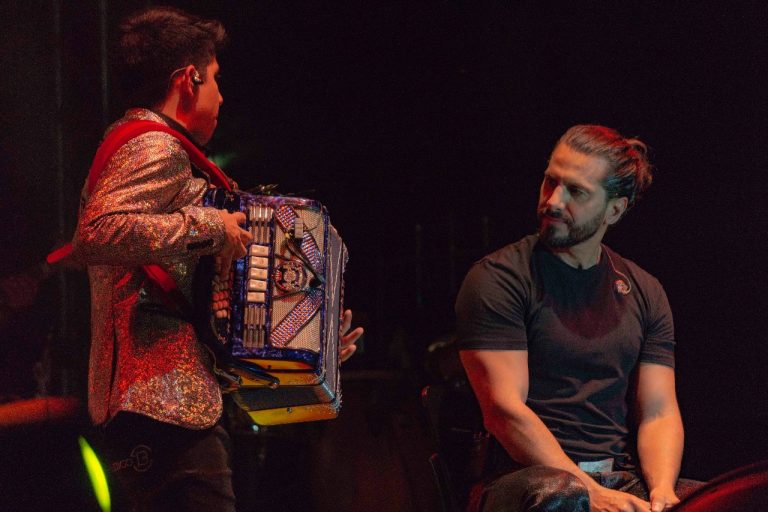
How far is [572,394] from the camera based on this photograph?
2.65m

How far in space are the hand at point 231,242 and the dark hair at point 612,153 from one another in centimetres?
136

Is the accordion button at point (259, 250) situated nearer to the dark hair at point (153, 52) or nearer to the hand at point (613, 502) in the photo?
the dark hair at point (153, 52)

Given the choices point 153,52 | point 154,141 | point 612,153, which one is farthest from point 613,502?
point 153,52

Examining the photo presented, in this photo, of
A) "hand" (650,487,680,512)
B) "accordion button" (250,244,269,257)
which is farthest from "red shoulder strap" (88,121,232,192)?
"hand" (650,487,680,512)

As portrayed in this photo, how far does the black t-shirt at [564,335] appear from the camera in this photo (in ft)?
8.59

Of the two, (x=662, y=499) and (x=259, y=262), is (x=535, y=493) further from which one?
(x=259, y=262)

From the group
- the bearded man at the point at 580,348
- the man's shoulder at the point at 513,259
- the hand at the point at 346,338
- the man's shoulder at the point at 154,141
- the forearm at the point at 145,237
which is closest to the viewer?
the forearm at the point at 145,237

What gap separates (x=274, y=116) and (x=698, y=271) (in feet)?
7.98

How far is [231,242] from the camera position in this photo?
1.87m

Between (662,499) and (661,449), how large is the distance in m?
0.21

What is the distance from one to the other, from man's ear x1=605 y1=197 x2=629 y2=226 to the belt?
818 millimetres

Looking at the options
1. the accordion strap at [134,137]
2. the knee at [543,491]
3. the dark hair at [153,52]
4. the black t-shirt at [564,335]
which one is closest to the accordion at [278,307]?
the accordion strap at [134,137]

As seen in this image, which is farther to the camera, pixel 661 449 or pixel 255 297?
pixel 661 449

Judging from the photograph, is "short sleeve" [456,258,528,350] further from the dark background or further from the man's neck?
the dark background
